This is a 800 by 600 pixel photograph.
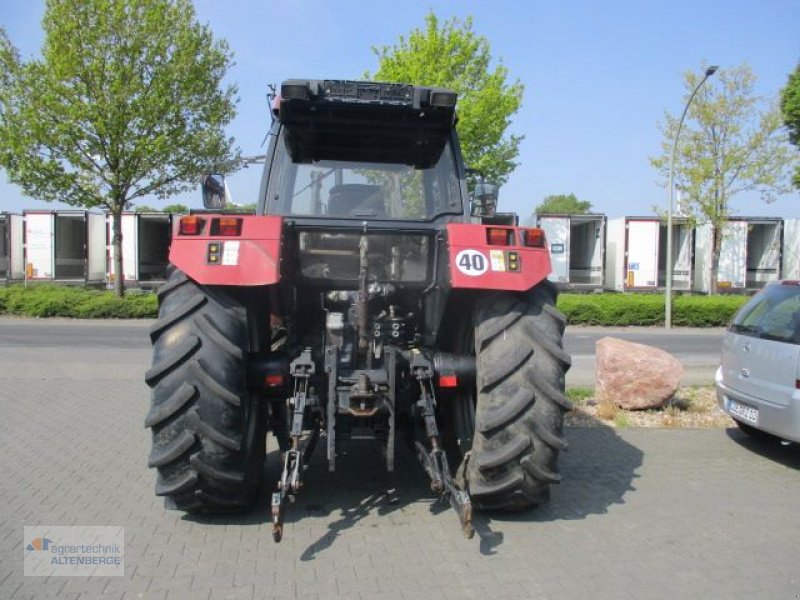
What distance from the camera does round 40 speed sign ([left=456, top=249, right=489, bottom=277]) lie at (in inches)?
171

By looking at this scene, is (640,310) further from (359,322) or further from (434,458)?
(434,458)

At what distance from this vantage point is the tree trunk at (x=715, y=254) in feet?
84.4

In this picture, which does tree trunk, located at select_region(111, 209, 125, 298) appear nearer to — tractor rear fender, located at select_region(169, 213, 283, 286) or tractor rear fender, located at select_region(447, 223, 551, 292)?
tractor rear fender, located at select_region(169, 213, 283, 286)

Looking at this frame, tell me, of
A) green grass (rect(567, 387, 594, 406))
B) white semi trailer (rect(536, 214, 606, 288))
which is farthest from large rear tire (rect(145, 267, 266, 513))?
white semi trailer (rect(536, 214, 606, 288))

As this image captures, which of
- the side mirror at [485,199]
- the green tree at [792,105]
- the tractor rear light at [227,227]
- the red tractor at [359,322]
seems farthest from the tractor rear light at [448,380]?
the green tree at [792,105]

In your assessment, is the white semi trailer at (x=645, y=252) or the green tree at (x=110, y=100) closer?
the green tree at (x=110, y=100)

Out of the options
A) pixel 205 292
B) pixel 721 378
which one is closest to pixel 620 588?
pixel 205 292

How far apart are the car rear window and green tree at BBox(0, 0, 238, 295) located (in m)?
17.4

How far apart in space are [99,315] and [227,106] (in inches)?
302

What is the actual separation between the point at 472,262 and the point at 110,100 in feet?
61.2

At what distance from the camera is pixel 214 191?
556 cm

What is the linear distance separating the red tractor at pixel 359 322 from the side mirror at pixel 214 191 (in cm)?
62

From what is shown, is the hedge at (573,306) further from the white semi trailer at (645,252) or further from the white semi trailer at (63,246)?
the white semi trailer at (645,252)

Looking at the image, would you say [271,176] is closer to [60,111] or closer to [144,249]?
[60,111]
